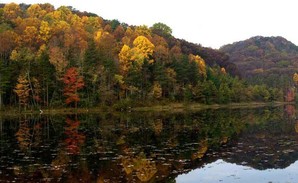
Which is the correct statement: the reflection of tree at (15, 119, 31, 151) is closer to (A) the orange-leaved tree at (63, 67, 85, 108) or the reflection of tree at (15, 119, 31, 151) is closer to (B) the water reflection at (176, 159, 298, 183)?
(B) the water reflection at (176, 159, 298, 183)

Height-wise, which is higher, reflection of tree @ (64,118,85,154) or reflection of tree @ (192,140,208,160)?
reflection of tree @ (64,118,85,154)

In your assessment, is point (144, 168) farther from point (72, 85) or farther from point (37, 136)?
point (72, 85)

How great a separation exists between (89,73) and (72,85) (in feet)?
16.6

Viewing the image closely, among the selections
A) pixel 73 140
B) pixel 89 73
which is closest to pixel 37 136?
pixel 73 140

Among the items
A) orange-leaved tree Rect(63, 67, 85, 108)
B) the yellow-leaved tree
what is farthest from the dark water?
the yellow-leaved tree

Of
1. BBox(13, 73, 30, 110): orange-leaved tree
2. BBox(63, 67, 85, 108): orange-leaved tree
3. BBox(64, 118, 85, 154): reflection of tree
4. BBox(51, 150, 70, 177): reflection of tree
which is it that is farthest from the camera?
BBox(63, 67, 85, 108): orange-leaved tree

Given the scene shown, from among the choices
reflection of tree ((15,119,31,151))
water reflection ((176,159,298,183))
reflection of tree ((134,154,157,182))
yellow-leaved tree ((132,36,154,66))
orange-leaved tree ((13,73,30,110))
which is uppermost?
yellow-leaved tree ((132,36,154,66))

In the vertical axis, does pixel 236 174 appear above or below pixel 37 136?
below

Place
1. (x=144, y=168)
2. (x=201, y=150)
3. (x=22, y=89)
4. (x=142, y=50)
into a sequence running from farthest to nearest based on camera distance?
1. (x=142, y=50)
2. (x=22, y=89)
3. (x=201, y=150)
4. (x=144, y=168)

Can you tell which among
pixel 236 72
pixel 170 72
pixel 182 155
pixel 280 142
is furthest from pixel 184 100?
pixel 236 72

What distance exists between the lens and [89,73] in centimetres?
8600

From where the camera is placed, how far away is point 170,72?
107 m

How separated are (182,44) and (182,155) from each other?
153 metres

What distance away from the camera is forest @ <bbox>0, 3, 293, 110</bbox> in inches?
3255
